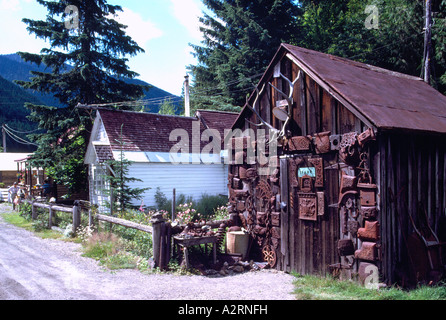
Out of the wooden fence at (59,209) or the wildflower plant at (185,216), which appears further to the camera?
the wooden fence at (59,209)

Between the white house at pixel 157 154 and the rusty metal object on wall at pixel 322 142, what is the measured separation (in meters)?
9.88

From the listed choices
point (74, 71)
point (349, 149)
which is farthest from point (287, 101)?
point (74, 71)

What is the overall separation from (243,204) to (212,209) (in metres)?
7.12

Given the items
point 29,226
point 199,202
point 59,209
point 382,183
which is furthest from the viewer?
point 199,202

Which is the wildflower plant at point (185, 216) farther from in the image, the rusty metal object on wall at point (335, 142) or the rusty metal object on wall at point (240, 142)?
the rusty metal object on wall at point (335, 142)

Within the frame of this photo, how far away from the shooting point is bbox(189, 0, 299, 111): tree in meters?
27.0

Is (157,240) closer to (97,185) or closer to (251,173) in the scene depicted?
(251,173)

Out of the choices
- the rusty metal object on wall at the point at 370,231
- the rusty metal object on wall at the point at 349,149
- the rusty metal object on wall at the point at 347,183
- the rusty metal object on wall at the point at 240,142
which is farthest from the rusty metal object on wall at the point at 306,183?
the rusty metal object on wall at the point at 240,142

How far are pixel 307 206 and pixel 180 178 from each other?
10.5 meters

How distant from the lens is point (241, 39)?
27.8 metres

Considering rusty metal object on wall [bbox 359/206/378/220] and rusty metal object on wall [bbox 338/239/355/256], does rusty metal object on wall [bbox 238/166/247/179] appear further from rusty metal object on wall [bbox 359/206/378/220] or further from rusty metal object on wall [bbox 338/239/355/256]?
rusty metal object on wall [bbox 359/206/378/220]

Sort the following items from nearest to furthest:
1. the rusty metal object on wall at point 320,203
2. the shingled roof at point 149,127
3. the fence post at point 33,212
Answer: the rusty metal object on wall at point 320,203, the fence post at point 33,212, the shingled roof at point 149,127

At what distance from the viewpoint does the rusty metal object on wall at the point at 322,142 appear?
757cm
